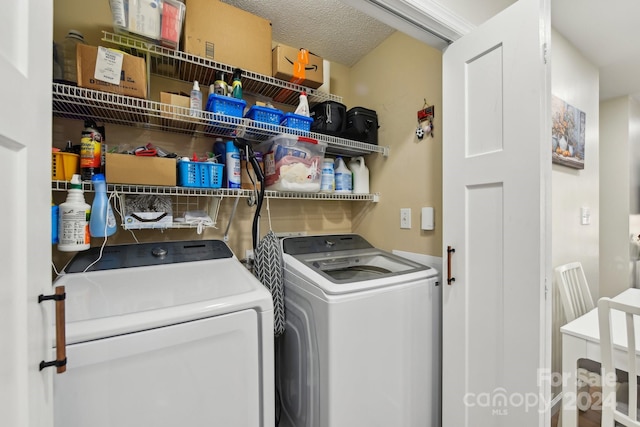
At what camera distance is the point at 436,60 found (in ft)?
5.37

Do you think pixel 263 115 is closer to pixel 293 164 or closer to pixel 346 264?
pixel 293 164

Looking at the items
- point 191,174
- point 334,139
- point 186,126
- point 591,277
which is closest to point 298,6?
point 334,139

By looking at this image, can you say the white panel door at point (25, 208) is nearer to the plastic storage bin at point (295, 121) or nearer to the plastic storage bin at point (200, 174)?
the plastic storage bin at point (200, 174)

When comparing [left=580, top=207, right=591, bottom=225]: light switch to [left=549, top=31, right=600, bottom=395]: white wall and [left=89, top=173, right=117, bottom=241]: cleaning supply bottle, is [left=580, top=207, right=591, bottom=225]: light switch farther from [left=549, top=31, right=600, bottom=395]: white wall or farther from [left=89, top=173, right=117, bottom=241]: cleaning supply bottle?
[left=89, top=173, right=117, bottom=241]: cleaning supply bottle

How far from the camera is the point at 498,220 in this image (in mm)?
1171

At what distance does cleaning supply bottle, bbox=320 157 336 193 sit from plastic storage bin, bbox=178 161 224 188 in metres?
0.67

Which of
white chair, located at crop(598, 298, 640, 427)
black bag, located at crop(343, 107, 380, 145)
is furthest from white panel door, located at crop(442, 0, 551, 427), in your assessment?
black bag, located at crop(343, 107, 380, 145)

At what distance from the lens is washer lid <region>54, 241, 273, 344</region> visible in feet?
2.58

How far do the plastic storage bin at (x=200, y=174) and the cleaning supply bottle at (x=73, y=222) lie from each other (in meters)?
0.40

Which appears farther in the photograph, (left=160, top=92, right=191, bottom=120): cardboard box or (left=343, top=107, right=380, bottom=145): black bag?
(left=343, top=107, right=380, bottom=145): black bag

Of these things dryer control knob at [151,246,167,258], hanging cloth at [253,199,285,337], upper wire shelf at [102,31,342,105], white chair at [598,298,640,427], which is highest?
upper wire shelf at [102,31,342,105]

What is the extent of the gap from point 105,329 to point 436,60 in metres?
2.01

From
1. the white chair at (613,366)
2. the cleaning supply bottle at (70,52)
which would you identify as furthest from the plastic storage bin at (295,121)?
the white chair at (613,366)

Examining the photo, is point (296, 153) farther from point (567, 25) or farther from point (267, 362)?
point (567, 25)
